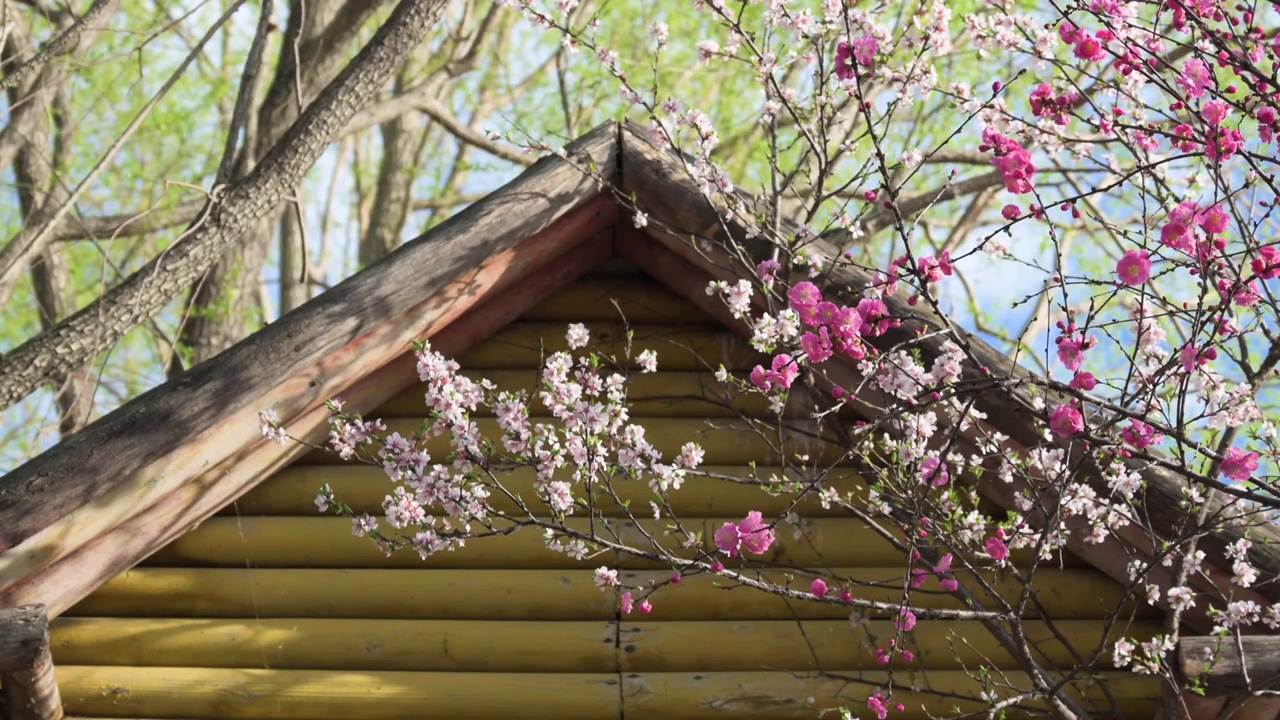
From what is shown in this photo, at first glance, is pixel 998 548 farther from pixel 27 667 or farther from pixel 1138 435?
pixel 27 667

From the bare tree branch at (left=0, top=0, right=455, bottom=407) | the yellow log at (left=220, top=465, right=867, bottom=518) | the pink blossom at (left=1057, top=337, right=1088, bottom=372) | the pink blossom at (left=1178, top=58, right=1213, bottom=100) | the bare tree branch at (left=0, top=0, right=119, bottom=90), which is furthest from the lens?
the bare tree branch at (left=0, top=0, right=455, bottom=407)

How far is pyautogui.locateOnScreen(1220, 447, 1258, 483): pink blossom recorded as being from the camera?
132 inches

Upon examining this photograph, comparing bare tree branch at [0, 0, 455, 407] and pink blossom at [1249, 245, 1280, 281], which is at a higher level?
bare tree branch at [0, 0, 455, 407]

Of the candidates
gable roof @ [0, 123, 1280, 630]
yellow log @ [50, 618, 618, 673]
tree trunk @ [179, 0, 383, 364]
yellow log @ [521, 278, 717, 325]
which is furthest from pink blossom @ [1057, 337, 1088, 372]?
tree trunk @ [179, 0, 383, 364]

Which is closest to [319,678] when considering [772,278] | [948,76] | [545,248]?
[545,248]

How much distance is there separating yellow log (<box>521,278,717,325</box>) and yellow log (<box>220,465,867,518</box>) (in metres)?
0.55

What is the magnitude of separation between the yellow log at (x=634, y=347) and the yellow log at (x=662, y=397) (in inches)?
1.2

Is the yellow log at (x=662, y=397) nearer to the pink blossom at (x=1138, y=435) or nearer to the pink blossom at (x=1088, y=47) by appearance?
the pink blossom at (x=1138, y=435)

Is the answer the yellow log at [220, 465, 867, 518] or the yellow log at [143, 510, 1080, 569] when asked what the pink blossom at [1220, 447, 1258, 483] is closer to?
the yellow log at [143, 510, 1080, 569]

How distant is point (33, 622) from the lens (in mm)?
3275

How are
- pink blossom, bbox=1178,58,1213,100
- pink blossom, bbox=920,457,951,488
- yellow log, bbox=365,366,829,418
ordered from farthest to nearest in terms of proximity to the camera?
1. yellow log, bbox=365,366,829,418
2. pink blossom, bbox=1178,58,1213,100
3. pink blossom, bbox=920,457,951,488

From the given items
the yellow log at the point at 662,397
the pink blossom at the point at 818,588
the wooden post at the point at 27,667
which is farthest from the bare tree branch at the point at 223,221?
Result: the pink blossom at the point at 818,588

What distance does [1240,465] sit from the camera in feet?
11.0

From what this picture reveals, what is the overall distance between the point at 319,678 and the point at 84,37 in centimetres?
423
